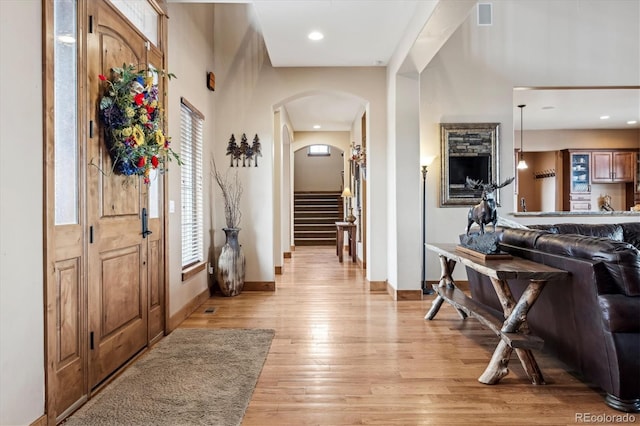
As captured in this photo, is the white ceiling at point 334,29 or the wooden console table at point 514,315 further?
the white ceiling at point 334,29

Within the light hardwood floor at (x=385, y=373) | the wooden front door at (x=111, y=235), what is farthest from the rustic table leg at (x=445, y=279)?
the wooden front door at (x=111, y=235)

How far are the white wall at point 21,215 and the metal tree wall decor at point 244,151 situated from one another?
11.1 feet

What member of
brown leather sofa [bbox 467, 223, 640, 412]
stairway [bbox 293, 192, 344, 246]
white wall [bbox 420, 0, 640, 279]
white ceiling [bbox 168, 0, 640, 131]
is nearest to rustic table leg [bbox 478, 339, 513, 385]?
brown leather sofa [bbox 467, 223, 640, 412]

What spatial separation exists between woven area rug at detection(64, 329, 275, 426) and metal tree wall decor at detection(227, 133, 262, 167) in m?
2.56

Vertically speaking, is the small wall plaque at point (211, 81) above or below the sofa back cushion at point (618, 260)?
above

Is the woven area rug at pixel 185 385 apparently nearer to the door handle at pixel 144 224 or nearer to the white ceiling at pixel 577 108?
the door handle at pixel 144 224

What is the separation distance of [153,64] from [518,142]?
8856 millimetres

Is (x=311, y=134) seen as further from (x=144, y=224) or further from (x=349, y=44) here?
(x=144, y=224)

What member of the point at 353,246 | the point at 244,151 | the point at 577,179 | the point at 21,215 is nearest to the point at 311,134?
the point at 353,246

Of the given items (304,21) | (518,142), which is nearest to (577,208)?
(518,142)

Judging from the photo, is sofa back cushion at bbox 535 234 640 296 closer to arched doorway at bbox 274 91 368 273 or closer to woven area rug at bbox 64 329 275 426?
woven area rug at bbox 64 329 275 426

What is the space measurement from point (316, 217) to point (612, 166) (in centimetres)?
757

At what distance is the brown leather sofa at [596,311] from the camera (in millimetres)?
2143

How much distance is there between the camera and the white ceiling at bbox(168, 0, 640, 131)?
3.74 meters
